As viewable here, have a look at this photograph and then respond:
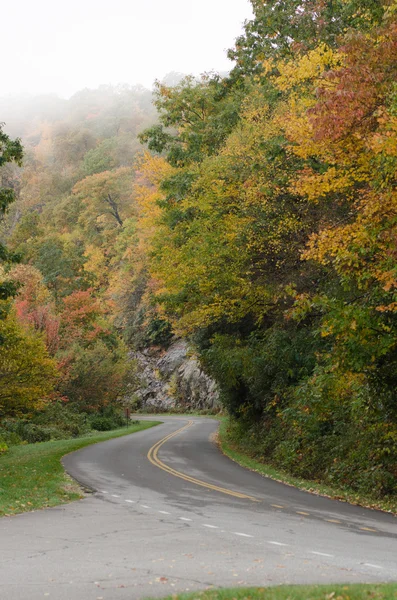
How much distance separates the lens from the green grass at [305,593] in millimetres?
5602

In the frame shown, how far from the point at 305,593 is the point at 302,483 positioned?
11861 millimetres

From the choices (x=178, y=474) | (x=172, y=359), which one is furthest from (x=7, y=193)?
(x=172, y=359)

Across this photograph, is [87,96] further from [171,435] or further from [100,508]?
[100,508]

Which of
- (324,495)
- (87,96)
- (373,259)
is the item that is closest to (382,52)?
(373,259)

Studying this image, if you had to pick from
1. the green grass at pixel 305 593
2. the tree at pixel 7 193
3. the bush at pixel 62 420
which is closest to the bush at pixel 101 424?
the bush at pixel 62 420

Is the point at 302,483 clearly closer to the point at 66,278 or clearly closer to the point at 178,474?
the point at 178,474

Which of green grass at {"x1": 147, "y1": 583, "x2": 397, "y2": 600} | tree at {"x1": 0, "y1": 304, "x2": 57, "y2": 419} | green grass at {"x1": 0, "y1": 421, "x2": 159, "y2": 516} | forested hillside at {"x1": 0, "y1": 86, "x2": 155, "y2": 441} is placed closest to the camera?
green grass at {"x1": 147, "y1": 583, "x2": 397, "y2": 600}

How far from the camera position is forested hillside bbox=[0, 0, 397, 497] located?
1237cm

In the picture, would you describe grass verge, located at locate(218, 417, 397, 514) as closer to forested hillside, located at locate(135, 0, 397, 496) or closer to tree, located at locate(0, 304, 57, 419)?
forested hillside, located at locate(135, 0, 397, 496)

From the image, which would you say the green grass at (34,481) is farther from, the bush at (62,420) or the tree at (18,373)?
the bush at (62,420)

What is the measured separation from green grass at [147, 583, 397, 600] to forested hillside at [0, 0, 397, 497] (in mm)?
6314

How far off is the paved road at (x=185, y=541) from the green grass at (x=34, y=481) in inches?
25.1

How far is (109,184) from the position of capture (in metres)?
64.4

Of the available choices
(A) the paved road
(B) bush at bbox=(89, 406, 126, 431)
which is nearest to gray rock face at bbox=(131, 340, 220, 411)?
(B) bush at bbox=(89, 406, 126, 431)
